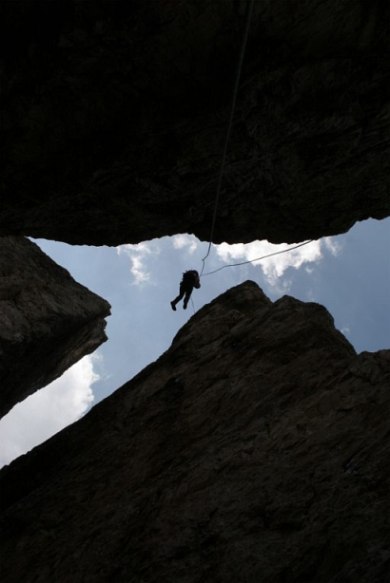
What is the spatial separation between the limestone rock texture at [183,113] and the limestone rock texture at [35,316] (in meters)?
4.21

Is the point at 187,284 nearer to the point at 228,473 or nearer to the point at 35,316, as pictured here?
the point at 35,316

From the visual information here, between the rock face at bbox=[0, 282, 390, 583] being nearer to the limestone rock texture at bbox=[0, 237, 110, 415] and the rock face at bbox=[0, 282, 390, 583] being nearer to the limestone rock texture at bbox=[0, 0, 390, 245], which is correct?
the limestone rock texture at bbox=[0, 237, 110, 415]

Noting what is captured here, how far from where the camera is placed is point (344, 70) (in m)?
10.6

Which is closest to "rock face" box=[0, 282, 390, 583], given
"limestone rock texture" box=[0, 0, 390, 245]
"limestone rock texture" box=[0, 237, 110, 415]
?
"limestone rock texture" box=[0, 237, 110, 415]

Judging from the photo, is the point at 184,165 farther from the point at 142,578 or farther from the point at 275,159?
the point at 142,578

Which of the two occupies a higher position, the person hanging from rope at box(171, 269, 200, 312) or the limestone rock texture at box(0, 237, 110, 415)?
the person hanging from rope at box(171, 269, 200, 312)

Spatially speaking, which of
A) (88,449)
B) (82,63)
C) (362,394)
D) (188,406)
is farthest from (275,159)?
(88,449)

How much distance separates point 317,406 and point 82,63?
11.8 meters

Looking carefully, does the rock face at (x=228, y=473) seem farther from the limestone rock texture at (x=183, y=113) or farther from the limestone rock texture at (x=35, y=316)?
the limestone rock texture at (x=183, y=113)

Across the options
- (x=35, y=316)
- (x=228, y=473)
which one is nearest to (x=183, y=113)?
(x=228, y=473)

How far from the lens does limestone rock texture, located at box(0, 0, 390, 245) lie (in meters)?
8.88

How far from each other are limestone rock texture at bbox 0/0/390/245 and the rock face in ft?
19.9

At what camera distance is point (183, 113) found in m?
11.2

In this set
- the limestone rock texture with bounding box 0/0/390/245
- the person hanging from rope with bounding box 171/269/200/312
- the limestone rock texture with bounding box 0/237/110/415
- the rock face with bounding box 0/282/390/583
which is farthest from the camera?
the person hanging from rope with bounding box 171/269/200/312
